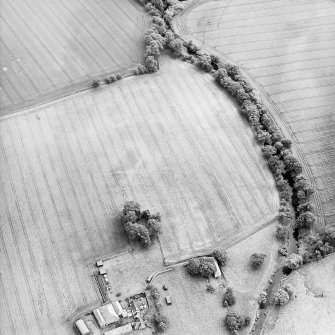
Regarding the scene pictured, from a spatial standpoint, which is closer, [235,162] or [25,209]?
[25,209]

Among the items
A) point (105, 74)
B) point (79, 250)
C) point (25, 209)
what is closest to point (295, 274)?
point (79, 250)

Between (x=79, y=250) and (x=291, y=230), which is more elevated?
(x=79, y=250)

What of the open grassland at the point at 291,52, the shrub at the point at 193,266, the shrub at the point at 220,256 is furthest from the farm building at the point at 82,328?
the open grassland at the point at 291,52

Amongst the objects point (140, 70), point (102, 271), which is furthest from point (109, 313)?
point (140, 70)

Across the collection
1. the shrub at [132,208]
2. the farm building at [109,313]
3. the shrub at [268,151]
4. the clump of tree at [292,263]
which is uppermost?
the shrub at [268,151]

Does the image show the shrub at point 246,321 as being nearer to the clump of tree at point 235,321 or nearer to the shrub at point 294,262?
the clump of tree at point 235,321

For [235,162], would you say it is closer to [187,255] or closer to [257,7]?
[187,255]

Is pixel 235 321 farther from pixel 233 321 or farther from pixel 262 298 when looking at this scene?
pixel 262 298
